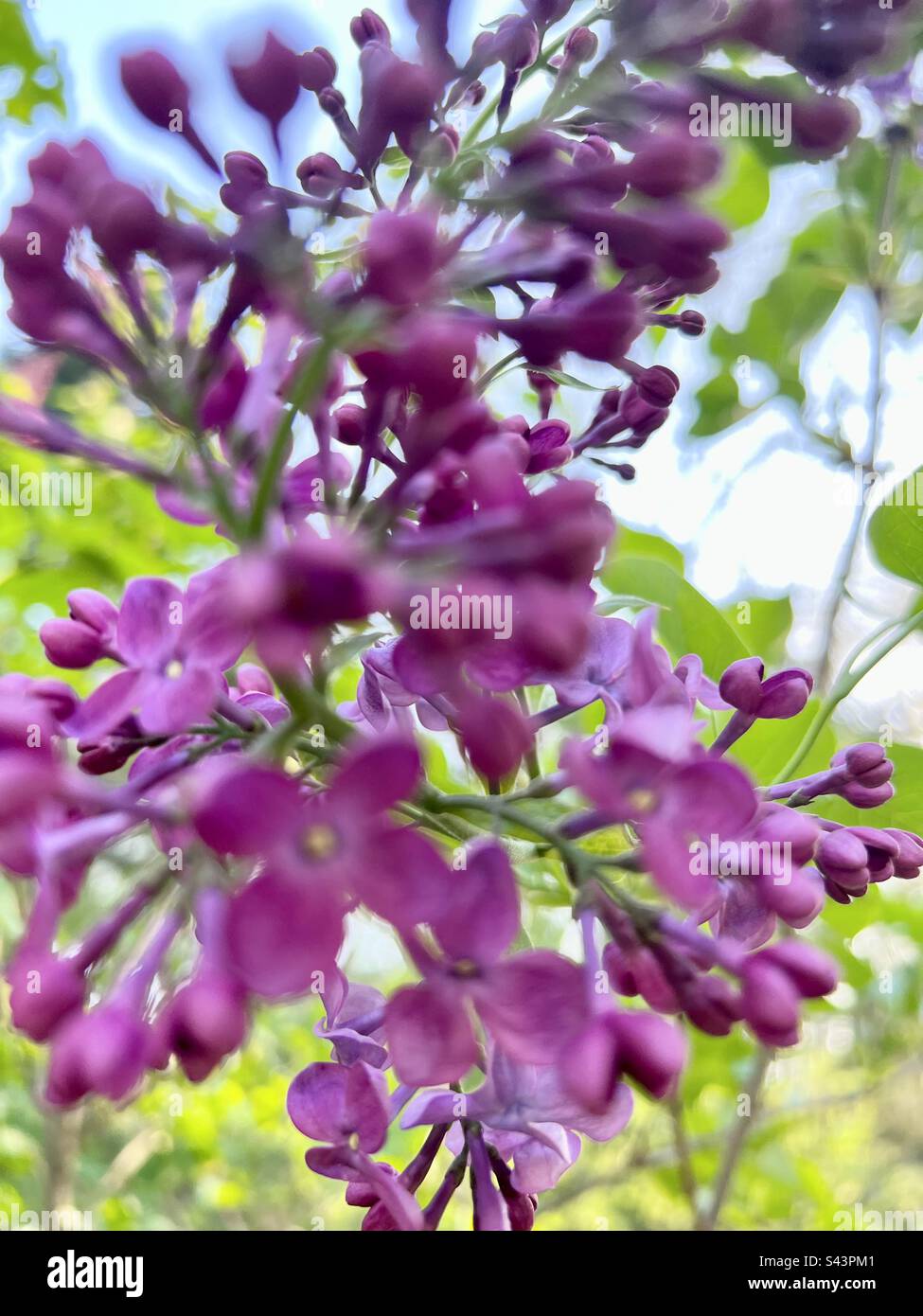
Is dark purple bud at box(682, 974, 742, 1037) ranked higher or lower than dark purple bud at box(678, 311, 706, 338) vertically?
lower

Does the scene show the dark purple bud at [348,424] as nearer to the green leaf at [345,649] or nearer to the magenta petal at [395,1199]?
the green leaf at [345,649]

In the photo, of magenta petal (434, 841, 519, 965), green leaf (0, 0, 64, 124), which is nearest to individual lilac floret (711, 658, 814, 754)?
magenta petal (434, 841, 519, 965)

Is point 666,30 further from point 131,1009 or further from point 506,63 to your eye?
point 131,1009

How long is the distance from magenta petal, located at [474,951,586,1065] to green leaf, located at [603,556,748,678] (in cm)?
54

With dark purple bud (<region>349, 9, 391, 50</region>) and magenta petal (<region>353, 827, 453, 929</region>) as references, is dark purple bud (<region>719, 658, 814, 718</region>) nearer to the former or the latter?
magenta petal (<region>353, 827, 453, 929</region>)

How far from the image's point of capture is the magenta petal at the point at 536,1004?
0.40 metres

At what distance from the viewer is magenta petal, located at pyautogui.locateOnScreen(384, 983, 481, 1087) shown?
15.9 inches

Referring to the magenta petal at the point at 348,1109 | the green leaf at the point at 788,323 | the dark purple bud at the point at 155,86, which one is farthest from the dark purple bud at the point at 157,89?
the green leaf at the point at 788,323

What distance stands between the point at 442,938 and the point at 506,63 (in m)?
0.49

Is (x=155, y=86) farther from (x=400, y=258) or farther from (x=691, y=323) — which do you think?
(x=691, y=323)

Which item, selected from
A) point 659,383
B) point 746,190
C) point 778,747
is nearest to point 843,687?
point 778,747

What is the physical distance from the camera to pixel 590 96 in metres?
0.56

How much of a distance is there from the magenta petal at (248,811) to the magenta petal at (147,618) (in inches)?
6.6
